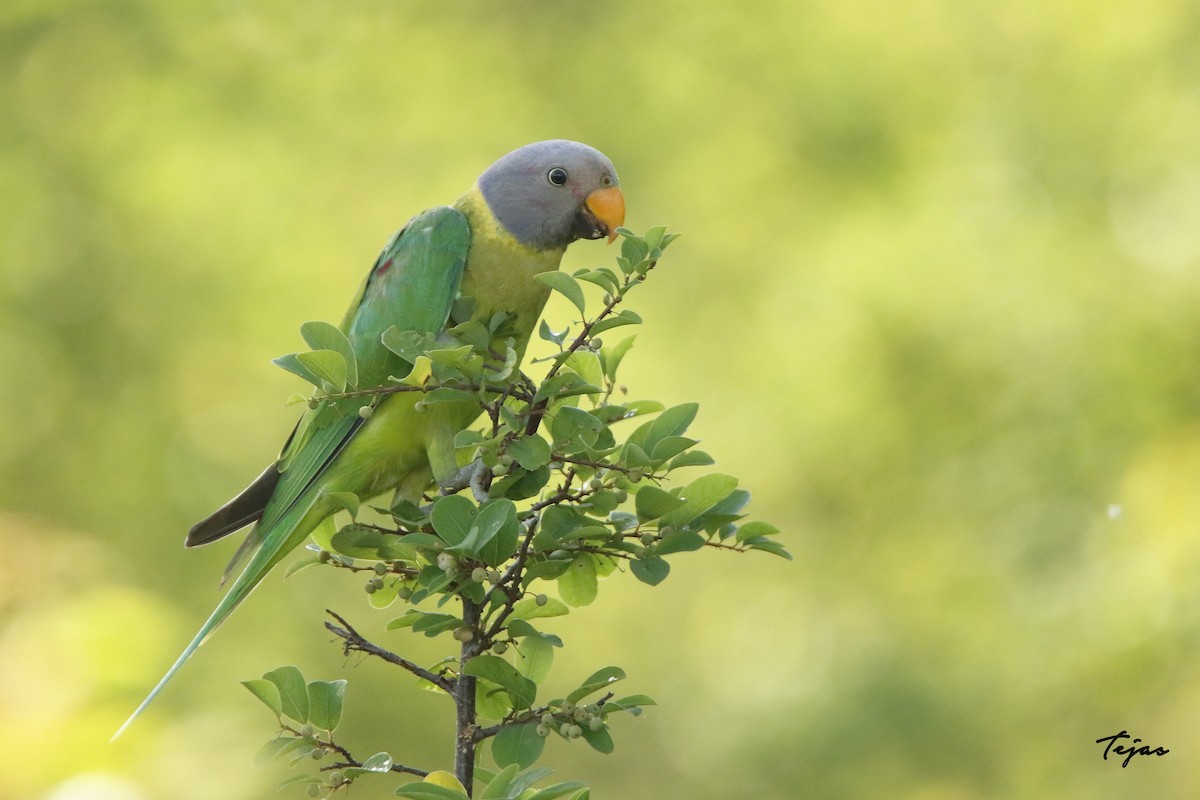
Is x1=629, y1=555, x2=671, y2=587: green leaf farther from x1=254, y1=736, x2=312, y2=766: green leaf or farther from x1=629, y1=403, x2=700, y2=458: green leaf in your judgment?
x1=254, y1=736, x2=312, y2=766: green leaf

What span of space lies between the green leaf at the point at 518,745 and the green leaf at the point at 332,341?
57cm

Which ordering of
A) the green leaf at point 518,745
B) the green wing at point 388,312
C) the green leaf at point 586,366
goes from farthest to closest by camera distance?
the green wing at point 388,312
the green leaf at point 586,366
the green leaf at point 518,745

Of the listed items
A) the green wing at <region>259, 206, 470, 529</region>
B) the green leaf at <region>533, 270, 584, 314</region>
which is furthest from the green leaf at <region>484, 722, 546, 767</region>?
the green wing at <region>259, 206, 470, 529</region>

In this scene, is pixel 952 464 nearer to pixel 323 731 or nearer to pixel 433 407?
pixel 433 407

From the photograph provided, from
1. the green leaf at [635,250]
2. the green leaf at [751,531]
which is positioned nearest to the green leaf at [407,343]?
the green leaf at [635,250]

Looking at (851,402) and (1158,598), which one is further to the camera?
(851,402)

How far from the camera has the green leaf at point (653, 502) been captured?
169 cm

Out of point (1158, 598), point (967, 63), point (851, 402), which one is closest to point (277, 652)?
point (851, 402)

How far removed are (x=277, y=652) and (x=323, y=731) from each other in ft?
14.6

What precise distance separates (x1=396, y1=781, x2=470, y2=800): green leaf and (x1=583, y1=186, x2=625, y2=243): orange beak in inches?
59.9

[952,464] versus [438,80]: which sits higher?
[438,80]

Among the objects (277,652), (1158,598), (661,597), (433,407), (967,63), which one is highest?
(967,63)

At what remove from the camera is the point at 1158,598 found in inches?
193

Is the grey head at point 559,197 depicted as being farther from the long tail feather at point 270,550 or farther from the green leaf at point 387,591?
the green leaf at point 387,591
